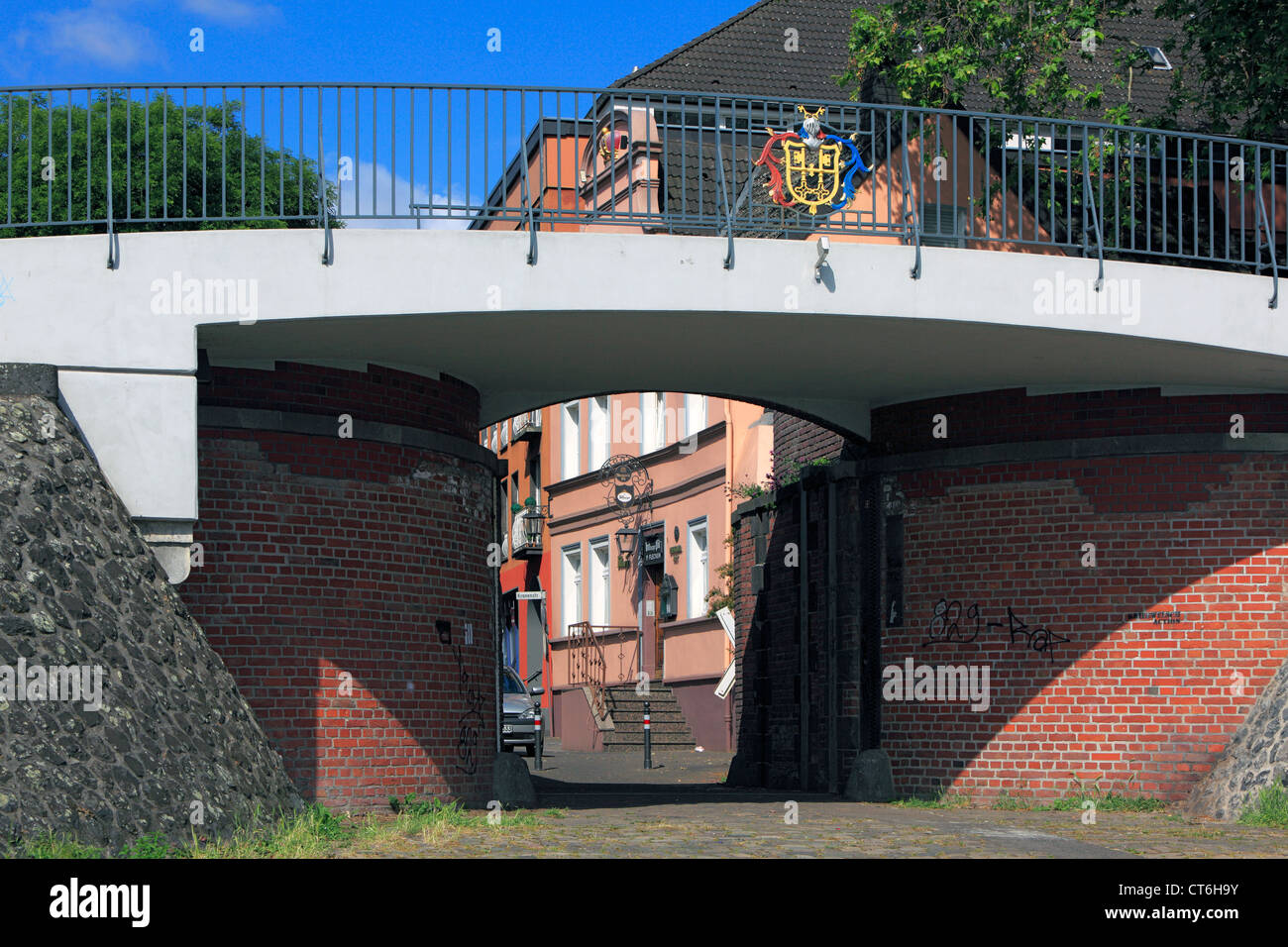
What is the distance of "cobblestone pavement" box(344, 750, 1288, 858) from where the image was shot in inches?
404

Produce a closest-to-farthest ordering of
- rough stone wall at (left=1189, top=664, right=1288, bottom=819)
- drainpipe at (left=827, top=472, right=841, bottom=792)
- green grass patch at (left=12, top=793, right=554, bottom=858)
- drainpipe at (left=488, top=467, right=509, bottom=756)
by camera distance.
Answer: green grass patch at (left=12, top=793, right=554, bottom=858), rough stone wall at (left=1189, top=664, right=1288, bottom=819), drainpipe at (left=488, top=467, right=509, bottom=756), drainpipe at (left=827, top=472, right=841, bottom=792)

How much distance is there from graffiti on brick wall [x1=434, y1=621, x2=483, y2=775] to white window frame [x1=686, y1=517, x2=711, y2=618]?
16.2 m

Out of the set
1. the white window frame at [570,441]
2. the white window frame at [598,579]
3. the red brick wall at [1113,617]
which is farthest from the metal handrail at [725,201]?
the white window frame at [570,441]

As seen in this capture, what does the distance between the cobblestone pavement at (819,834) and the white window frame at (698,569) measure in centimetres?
1400

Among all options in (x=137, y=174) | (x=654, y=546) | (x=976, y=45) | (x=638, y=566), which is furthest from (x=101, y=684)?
(x=638, y=566)

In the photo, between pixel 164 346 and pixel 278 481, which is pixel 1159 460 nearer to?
pixel 278 481

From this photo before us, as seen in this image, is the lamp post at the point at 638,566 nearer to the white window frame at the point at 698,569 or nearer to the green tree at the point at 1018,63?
the white window frame at the point at 698,569

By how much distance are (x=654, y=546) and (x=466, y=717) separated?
1895 centimetres

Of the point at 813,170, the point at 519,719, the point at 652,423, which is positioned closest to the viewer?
the point at 813,170

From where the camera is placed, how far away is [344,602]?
1320 cm

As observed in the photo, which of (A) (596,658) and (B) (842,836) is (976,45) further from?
(A) (596,658)

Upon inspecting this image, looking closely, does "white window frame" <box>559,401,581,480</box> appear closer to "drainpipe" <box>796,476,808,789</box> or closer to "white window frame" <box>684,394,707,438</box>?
"white window frame" <box>684,394,707,438</box>

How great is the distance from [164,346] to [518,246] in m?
2.68

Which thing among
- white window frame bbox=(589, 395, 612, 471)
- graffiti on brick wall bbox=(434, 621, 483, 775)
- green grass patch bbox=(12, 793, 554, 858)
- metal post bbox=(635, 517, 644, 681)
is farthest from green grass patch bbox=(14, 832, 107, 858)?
white window frame bbox=(589, 395, 612, 471)
